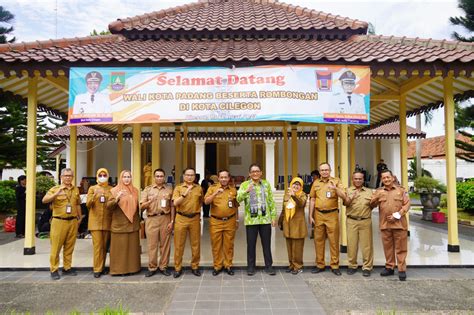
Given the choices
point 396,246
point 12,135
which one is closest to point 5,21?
point 12,135

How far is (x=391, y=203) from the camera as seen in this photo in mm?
4977

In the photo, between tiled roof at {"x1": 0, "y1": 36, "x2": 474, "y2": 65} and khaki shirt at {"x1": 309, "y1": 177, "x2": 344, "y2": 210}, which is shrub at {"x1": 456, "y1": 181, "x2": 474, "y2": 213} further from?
khaki shirt at {"x1": 309, "y1": 177, "x2": 344, "y2": 210}

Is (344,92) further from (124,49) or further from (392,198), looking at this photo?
(124,49)

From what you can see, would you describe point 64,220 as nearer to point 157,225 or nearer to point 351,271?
point 157,225

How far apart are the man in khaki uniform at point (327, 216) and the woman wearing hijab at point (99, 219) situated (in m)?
3.22

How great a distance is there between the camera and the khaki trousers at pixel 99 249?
508 cm

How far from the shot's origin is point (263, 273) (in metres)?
5.21

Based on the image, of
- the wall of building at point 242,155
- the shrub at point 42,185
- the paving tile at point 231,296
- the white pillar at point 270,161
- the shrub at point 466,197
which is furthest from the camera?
the wall of building at point 242,155

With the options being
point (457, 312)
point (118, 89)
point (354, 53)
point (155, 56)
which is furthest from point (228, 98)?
point (457, 312)

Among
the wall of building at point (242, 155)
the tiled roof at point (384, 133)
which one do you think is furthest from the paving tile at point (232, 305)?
the tiled roof at point (384, 133)

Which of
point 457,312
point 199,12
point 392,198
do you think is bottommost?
point 457,312

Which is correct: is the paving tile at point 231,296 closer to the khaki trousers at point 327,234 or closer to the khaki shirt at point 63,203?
the khaki trousers at point 327,234

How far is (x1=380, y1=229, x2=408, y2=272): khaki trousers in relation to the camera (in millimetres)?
4875

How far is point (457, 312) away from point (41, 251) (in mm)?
6691
